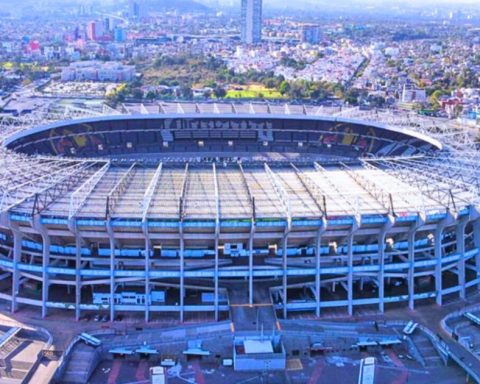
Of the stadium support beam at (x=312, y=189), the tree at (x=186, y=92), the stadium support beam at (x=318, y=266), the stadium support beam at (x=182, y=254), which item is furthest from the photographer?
the tree at (x=186, y=92)

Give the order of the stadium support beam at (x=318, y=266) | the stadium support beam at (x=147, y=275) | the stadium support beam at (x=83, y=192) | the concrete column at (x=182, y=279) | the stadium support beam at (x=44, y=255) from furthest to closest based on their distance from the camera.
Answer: the stadium support beam at (x=318, y=266) < the concrete column at (x=182, y=279) < the stadium support beam at (x=147, y=275) < the stadium support beam at (x=83, y=192) < the stadium support beam at (x=44, y=255)

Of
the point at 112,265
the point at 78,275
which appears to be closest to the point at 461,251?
the point at 112,265

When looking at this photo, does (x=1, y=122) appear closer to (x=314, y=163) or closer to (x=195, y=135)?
(x=195, y=135)

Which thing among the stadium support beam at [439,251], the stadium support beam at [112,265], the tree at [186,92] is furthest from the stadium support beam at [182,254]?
the tree at [186,92]

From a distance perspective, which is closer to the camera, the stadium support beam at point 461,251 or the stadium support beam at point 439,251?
the stadium support beam at point 439,251

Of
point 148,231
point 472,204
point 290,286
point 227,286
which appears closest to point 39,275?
point 148,231

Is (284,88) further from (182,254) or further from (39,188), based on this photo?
(182,254)

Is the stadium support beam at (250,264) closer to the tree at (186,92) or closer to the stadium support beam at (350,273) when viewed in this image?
the stadium support beam at (350,273)

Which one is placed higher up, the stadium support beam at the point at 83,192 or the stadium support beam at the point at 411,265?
the stadium support beam at the point at 83,192
